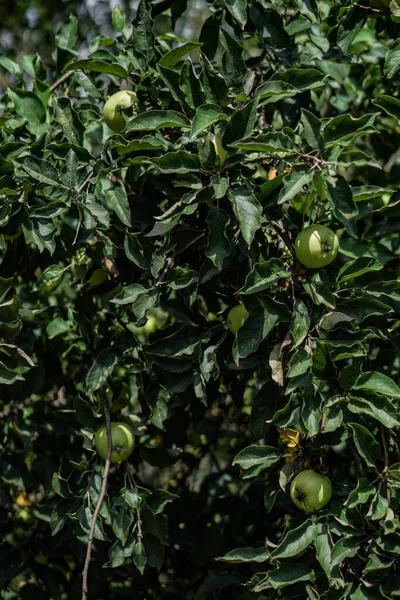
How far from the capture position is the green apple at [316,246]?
1.28 metres

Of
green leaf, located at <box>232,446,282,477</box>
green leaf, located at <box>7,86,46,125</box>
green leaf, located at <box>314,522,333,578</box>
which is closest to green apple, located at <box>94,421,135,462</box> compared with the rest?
green leaf, located at <box>232,446,282,477</box>

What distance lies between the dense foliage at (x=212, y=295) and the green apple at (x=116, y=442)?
3cm

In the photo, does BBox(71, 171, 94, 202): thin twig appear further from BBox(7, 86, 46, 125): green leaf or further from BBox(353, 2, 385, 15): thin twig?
BBox(353, 2, 385, 15): thin twig

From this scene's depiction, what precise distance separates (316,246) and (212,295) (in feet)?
1.40

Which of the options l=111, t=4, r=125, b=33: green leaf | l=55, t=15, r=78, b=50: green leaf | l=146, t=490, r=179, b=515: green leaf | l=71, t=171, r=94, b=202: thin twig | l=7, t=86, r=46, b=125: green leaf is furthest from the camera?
l=55, t=15, r=78, b=50: green leaf

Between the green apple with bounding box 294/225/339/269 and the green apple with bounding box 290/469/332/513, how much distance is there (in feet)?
1.14

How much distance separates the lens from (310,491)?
51.1 inches

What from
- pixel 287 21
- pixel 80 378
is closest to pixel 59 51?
pixel 287 21

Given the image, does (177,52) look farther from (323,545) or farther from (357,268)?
(323,545)

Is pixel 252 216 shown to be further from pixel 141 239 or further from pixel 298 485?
pixel 298 485

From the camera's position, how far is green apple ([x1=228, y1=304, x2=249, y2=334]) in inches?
54.7

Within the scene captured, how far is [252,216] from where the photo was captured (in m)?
1.24

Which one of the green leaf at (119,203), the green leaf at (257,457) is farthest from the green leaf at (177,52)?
the green leaf at (257,457)

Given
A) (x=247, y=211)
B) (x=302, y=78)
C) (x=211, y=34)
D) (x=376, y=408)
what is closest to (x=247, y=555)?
(x=376, y=408)
